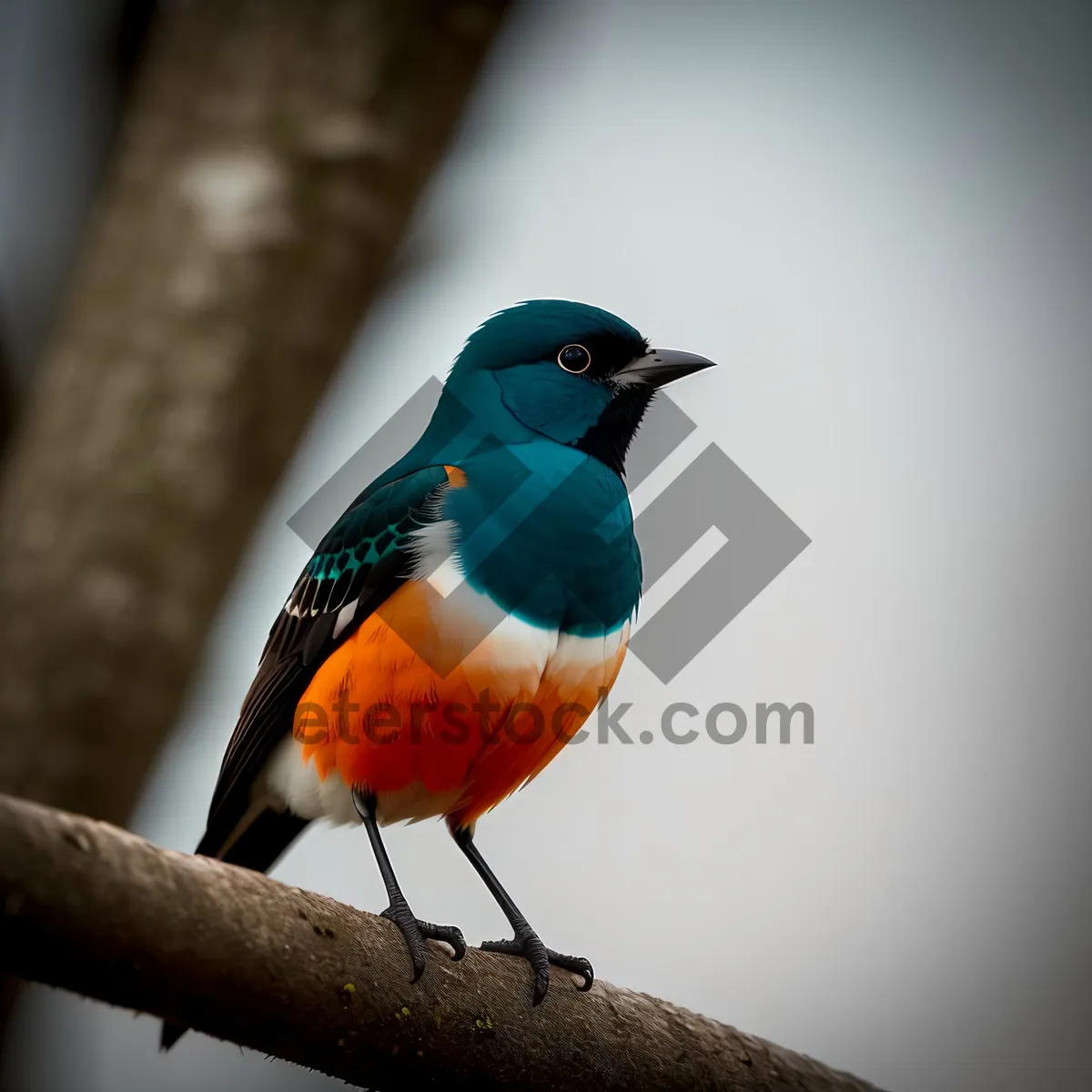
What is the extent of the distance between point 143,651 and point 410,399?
1.88m

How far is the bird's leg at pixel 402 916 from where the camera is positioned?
305cm

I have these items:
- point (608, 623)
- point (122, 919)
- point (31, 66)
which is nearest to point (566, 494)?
point (608, 623)

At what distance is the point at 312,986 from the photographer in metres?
2.53

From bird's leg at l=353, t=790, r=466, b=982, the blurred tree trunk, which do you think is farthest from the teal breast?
bird's leg at l=353, t=790, r=466, b=982

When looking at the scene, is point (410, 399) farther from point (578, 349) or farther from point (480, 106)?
point (480, 106)

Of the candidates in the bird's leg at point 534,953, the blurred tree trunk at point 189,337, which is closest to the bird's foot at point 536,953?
the bird's leg at point 534,953

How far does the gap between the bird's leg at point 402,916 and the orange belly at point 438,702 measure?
7 centimetres

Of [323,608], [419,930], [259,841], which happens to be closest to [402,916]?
[419,930]

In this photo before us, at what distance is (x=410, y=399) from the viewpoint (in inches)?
207

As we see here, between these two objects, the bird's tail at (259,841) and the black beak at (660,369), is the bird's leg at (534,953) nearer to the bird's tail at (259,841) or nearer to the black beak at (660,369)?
the bird's tail at (259,841)

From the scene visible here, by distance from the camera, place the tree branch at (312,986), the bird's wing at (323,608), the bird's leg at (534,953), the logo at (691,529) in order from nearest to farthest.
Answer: the tree branch at (312,986), the bird's leg at (534,953), the bird's wing at (323,608), the logo at (691,529)

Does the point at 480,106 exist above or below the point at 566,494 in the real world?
above

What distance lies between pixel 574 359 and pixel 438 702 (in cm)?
147

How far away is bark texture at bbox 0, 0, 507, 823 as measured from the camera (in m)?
3.67
